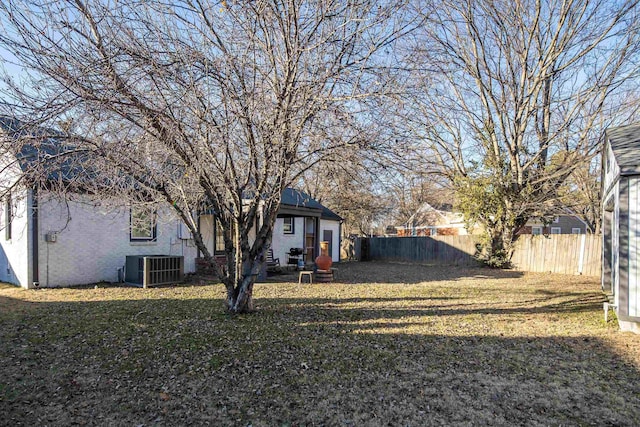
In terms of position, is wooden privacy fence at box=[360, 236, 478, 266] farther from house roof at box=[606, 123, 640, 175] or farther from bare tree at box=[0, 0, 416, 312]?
bare tree at box=[0, 0, 416, 312]

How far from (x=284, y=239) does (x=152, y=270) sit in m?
6.85

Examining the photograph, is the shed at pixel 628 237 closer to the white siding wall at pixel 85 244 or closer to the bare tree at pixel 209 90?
the bare tree at pixel 209 90

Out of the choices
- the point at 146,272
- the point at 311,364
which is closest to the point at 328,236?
the point at 146,272

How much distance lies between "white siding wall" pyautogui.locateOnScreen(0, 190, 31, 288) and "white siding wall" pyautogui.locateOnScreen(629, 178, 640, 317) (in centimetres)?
1202

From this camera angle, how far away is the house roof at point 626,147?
18.8 ft

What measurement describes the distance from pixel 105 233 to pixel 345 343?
8.64 m

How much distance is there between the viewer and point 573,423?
3170mm

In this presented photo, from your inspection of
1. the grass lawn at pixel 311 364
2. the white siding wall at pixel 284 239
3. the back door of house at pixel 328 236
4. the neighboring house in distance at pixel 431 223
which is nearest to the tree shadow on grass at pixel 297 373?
the grass lawn at pixel 311 364

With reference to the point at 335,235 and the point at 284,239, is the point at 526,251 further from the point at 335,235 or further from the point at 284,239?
the point at 284,239

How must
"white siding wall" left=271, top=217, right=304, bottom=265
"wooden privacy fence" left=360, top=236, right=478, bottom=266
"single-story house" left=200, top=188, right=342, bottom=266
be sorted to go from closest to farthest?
"single-story house" left=200, top=188, right=342, bottom=266 → "white siding wall" left=271, top=217, right=304, bottom=265 → "wooden privacy fence" left=360, top=236, right=478, bottom=266

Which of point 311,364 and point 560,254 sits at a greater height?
point 560,254

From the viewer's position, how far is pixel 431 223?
3984 centimetres

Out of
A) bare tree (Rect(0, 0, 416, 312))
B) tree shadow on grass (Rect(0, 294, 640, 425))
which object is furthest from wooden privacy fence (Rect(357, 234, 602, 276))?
bare tree (Rect(0, 0, 416, 312))

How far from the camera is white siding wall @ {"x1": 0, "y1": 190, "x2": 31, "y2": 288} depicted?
9.34 metres
